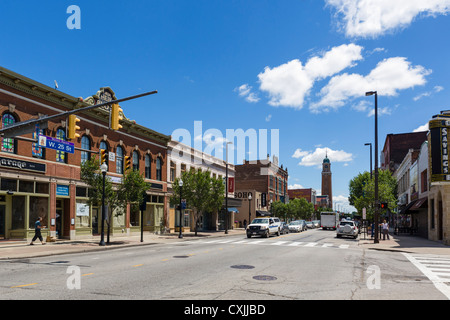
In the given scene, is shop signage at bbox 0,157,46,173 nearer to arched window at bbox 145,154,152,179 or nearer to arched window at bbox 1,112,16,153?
arched window at bbox 1,112,16,153

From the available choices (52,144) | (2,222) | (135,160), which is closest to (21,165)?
(2,222)

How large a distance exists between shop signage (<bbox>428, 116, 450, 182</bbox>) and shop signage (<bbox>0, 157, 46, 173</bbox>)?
26973mm

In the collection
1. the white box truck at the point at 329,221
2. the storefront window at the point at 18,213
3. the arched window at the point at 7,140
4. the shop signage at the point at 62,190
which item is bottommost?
the white box truck at the point at 329,221

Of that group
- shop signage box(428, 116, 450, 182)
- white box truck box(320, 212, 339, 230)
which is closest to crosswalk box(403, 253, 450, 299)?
shop signage box(428, 116, 450, 182)

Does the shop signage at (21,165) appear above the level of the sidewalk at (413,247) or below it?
above

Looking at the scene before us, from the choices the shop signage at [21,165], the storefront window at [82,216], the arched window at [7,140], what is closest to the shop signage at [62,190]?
the storefront window at [82,216]

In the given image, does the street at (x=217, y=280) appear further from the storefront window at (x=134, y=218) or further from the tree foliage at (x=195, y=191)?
the tree foliage at (x=195, y=191)

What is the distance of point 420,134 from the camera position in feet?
253

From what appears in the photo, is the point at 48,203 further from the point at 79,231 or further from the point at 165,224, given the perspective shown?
the point at 165,224

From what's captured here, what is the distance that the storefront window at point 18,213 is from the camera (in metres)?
23.5

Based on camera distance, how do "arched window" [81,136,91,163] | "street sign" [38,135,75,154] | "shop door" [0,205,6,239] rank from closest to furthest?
1. "street sign" [38,135,75,154]
2. "shop door" [0,205,6,239]
3. "arched window" [81,136,91,163]

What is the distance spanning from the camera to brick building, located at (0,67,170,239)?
22.9m

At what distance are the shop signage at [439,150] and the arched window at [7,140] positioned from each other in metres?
28.2
